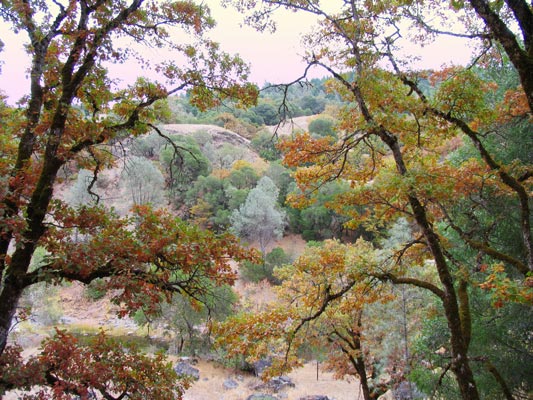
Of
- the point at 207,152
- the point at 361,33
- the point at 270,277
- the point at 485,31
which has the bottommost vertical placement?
the point at 485,31

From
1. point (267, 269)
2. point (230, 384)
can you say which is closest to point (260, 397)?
point (230, 384)

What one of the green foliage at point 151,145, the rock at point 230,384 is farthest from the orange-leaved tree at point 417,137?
the green foliage at point 151,145

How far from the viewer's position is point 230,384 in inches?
670

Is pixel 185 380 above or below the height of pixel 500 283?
below

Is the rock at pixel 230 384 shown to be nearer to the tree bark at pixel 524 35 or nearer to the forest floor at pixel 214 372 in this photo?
the forest floor at pixel 214 372

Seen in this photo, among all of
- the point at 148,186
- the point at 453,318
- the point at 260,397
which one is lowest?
the point at 260,397

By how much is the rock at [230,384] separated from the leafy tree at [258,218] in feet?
43.1

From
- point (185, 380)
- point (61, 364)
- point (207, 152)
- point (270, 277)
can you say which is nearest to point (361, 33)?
point (185, 380)

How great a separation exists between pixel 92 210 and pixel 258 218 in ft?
85.0

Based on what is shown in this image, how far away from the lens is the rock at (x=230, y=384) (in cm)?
1680

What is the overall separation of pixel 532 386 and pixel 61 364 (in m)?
10.8

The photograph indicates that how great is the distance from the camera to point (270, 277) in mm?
27594

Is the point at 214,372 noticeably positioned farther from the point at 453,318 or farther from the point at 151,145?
the point at 151,145

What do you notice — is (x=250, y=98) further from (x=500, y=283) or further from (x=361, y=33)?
(x=500, y=283)
